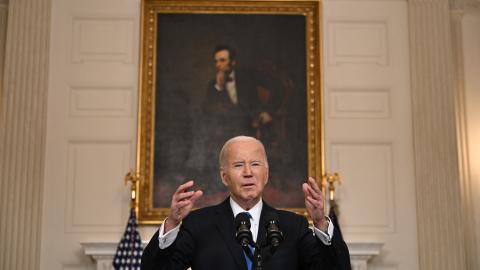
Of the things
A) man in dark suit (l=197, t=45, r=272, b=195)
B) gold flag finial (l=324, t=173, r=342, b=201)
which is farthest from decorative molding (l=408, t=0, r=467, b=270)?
man in dark suit (l=197, t=45, r=272, b=195)

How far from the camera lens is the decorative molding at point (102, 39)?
8.27m

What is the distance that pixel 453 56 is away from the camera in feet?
28.0

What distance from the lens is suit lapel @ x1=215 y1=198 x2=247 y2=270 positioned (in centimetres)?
349

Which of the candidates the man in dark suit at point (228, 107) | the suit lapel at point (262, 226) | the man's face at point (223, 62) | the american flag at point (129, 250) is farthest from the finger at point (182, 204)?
the man's face at point (223, 62)

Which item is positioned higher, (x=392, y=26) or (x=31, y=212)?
(x=392, y=26)

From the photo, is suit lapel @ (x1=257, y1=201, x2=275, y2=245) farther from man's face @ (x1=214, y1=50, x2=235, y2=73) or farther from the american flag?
man's face @ (x1=214, y1=50, x2=235, y2=73)

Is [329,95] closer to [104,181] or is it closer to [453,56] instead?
[453,56]

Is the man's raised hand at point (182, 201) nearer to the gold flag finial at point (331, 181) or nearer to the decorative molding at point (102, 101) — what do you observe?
the gold flag finial at point (331, 181)

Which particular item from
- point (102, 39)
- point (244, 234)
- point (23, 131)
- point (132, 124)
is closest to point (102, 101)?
point (132, 124)

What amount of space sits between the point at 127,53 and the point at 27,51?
3.95ft

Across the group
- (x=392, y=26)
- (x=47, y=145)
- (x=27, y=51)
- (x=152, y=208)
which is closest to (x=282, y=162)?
(x=152, y=208)

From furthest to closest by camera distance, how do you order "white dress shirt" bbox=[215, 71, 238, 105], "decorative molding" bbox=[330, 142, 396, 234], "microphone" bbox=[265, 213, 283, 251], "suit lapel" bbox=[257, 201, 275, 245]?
"white dress shirt" bbox=[215, 71, 238, 105] → "decorative molding" bbox=[330, 142, 396, 234] → "suit lapel" bbox=[257, 201, 275, 245] → "microphone" bbox=[265, 213, 283, 251]

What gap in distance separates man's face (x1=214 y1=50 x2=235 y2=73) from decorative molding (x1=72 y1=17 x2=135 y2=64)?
106 cm

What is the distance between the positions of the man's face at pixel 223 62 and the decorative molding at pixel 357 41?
48.7 inches
